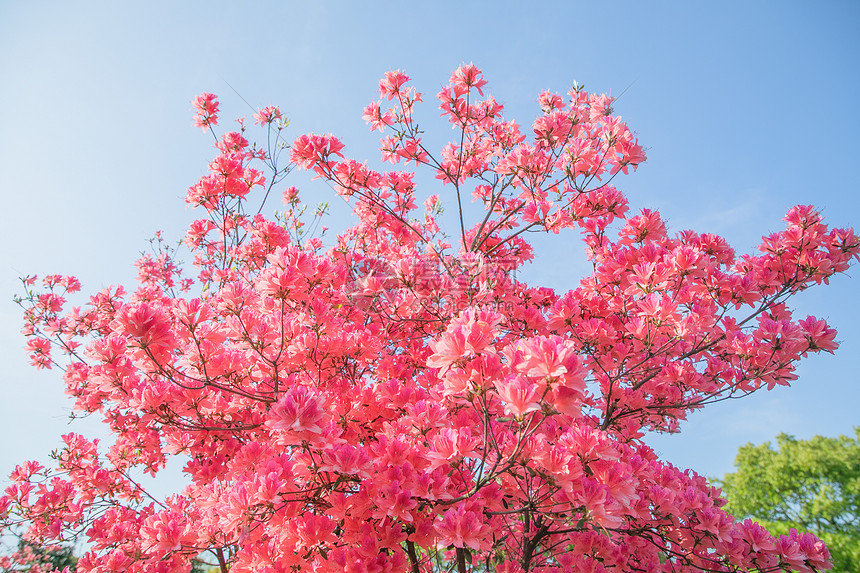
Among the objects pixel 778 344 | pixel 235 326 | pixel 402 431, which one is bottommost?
pixel 402 431

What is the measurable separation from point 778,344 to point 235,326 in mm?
4045

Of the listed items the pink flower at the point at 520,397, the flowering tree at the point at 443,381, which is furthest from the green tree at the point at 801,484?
the pink flower at the point at 520,397

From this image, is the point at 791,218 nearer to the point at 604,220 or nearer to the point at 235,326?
the point at 604,220

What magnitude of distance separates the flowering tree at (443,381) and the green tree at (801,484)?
46.6ft

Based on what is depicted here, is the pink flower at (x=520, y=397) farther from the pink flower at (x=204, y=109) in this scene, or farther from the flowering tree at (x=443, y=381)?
the pink flower at (x=204, y=109)

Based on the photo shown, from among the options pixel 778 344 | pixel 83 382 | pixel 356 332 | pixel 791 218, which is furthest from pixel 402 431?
pixel 83 382

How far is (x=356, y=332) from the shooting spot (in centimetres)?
347

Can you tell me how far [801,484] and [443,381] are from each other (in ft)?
64.6

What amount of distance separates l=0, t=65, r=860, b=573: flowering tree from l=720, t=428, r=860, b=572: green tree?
559 inches

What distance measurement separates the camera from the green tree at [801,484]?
14.5 meters

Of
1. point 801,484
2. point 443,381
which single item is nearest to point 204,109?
point 443,381

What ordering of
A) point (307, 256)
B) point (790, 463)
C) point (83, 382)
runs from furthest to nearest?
point (790, 463) → point (83, 382) → point (307, 256)

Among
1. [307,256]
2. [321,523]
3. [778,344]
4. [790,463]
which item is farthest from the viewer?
[790,463]

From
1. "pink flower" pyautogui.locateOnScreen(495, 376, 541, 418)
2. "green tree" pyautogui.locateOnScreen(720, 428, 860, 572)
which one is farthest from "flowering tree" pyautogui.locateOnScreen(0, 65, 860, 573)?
"green tree" pyautogui.locateOnScreen(720, 428, 860, 572)
